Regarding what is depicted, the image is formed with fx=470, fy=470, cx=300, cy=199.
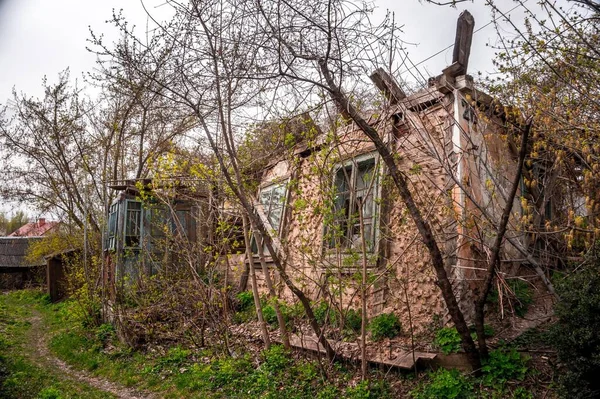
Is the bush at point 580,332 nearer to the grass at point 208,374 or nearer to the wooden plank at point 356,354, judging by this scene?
the wooden plank at point 356,354

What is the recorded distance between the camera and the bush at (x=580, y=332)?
3.79 meters

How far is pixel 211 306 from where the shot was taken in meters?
7.48

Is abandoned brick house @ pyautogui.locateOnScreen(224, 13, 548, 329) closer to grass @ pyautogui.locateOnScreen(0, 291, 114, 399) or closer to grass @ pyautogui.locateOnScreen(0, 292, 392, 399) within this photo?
grass @ pyautogui.locateOnScreen(0, 292, 392, 399)

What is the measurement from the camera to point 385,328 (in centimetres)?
629

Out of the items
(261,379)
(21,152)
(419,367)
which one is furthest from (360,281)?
(21,152)

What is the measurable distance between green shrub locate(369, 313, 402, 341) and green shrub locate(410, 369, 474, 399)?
46.8 inches

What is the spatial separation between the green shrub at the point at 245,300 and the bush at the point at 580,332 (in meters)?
6.05

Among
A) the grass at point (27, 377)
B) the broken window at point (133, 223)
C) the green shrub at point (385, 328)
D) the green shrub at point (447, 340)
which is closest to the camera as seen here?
the green shrub at point (447, 340)

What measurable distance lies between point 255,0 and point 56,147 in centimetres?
1086

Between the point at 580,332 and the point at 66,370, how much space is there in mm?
7671

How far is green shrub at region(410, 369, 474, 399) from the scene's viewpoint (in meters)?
4.76

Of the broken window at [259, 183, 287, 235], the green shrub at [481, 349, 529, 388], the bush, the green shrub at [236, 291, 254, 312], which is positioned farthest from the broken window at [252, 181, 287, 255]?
the bush

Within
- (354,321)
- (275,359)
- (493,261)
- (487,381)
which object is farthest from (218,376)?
(493,261)

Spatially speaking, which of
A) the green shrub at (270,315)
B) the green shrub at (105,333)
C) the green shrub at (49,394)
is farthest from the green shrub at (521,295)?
the green shrub at (105,333)
